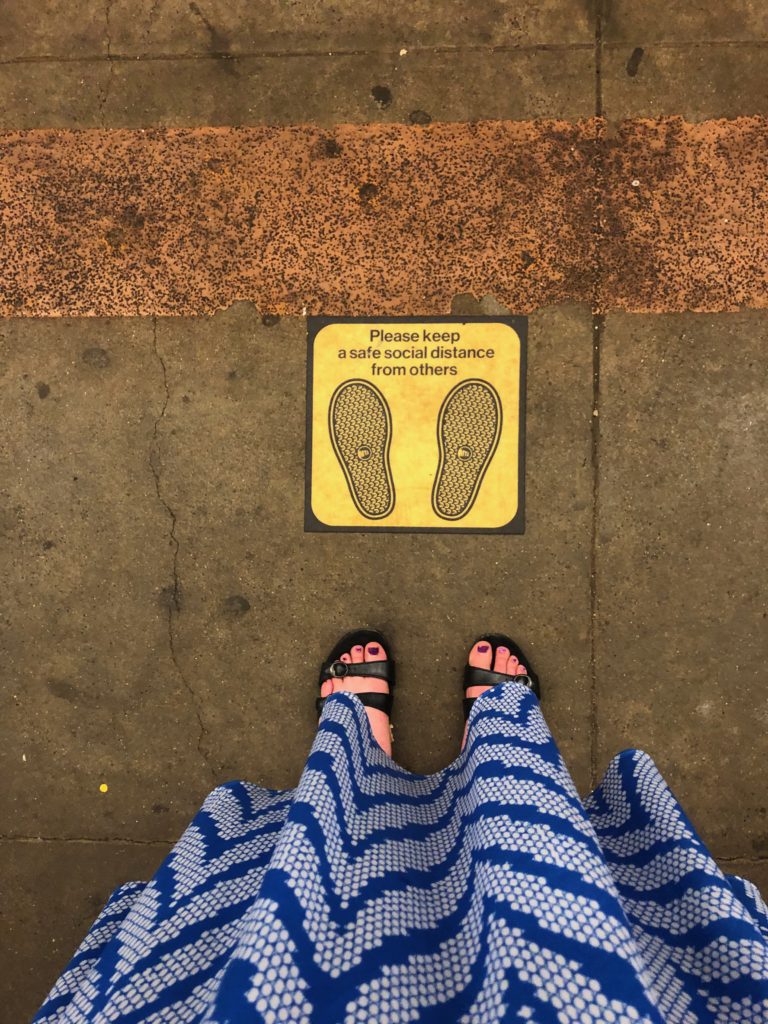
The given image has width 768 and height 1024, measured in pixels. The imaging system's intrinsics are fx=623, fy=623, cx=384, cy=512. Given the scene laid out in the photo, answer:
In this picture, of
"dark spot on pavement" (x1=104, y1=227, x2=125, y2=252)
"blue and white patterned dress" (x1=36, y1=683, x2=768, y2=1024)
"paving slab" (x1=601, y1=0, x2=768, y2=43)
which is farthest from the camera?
"dark spot on pavement" (x1=104, y1=227, x2=125, y2=252)


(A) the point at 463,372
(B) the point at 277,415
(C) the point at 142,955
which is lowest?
(C) the point at 142,955

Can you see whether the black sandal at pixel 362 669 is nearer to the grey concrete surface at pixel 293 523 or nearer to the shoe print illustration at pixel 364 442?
the grey concrete surface at pixel 293 523

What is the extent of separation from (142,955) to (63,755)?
4.24 feet

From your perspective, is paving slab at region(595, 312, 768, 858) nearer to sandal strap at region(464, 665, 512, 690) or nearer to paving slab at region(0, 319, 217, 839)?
sandal strap at region(464, 665, 512, 690)

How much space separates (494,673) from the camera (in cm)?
190

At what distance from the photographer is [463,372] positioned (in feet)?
6.66

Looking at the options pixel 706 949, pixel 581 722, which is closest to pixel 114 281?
pixel 581 722

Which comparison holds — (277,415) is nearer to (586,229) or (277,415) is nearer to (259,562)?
(259,562)

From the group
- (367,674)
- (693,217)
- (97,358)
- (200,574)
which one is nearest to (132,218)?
(97,358)

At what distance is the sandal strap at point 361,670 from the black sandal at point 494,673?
25cm

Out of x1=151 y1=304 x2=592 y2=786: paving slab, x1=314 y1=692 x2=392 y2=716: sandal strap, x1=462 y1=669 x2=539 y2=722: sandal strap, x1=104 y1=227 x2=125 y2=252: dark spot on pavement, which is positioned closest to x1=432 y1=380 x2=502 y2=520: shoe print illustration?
x1=151 y1=304 x2=592 y2=786: paving slab

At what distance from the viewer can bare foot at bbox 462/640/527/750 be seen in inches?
75.4

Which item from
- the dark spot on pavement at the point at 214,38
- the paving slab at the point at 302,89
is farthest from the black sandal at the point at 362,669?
the dark spot on pavement at the point at 214,38

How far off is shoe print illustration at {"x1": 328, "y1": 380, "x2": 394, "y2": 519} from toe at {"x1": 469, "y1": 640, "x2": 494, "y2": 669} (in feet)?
1.69
